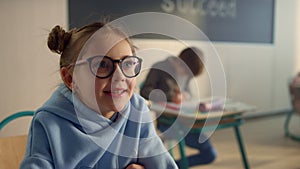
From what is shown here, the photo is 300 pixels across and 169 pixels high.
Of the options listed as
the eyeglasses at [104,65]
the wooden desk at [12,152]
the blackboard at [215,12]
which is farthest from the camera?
the blackboard at [215,12]

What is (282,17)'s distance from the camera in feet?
14.5

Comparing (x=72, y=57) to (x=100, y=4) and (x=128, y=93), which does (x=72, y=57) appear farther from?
(x=100, y=4)

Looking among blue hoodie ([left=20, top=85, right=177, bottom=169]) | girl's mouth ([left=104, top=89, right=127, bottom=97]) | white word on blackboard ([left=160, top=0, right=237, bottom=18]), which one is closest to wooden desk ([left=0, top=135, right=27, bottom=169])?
blue hoodie ([left=20, top=85, right=177, bottom=169])

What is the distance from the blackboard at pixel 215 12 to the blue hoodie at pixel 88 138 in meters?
2.04

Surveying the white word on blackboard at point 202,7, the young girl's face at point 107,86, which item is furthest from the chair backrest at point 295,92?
the young girl's face at point 107,86

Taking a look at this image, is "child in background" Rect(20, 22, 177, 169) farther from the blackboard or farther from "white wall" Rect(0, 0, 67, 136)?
the blackboard

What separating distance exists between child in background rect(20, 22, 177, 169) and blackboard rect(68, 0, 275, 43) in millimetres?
2032

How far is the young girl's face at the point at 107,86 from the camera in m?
0.64

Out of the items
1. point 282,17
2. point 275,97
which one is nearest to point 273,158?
point 275,97

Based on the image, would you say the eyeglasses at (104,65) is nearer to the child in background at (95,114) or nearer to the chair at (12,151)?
the child in background at (95,114)

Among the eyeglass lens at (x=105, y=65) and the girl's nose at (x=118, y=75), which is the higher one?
the eyeglass lens at (x=105, y=65)

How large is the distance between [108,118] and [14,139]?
1.42 ft

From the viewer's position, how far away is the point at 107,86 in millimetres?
641

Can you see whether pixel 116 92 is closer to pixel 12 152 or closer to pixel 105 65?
pixel 105 65
